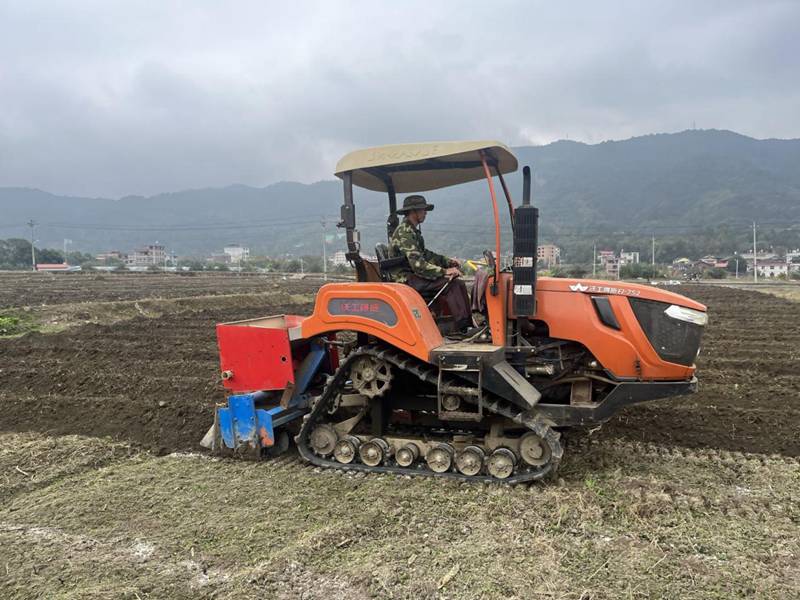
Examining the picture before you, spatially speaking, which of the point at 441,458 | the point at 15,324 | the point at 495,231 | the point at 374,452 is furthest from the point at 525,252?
the point at 15,324

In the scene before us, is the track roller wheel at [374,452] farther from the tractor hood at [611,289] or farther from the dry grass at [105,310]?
the dry grass at [105,310]

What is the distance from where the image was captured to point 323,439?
5438mm

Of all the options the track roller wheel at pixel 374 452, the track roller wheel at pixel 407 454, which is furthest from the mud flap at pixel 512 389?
the track roller wheel at pixel 374 452

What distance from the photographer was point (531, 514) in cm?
432

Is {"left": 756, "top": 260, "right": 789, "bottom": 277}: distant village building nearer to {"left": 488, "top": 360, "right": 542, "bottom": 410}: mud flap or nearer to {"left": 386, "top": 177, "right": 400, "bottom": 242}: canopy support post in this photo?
{"left": 386, "top": 177, "right": 400, "bottom": 242}: canopy support post

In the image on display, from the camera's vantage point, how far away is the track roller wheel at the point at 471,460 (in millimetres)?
4922

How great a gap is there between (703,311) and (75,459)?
615 cm

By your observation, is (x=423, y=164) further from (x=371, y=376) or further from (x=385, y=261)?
(x=371, y=376)

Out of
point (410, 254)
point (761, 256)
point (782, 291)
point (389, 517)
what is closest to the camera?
point (389, 517)

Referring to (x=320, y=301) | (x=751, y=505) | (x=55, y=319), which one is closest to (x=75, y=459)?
(x=320, y=301)

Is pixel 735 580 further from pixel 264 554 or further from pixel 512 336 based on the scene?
pixel 264 554

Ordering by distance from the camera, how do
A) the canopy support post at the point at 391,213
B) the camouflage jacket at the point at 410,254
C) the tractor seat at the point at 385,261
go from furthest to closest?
the canopy support post at the point at 391,213, the tractor seat at the point at 385,261, the camouflage jacket at the point at 410,254

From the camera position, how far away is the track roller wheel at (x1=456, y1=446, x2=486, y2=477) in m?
4.92

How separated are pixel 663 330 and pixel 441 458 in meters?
2.21
